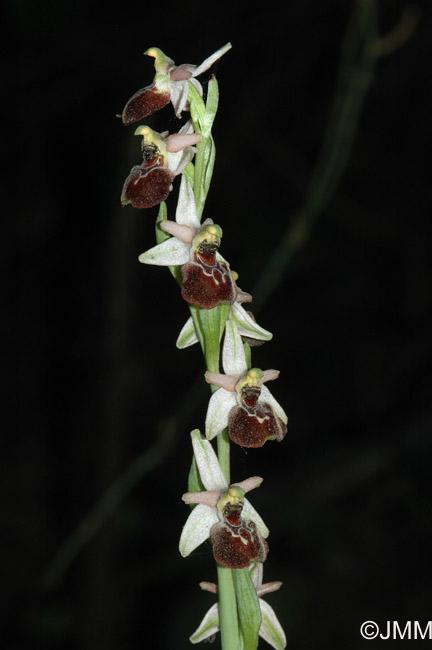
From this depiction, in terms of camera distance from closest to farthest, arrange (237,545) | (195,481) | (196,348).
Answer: (237,545)
(195,481)
(196,348)

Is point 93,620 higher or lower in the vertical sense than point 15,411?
lower

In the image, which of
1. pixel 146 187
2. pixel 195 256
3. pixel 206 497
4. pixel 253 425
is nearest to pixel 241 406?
pixel 253 425

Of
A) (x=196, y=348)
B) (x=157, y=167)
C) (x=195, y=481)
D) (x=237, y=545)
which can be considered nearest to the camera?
(x=237, y=545)

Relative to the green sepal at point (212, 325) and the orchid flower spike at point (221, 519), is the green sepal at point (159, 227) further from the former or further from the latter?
the orchid flower spike at point (221, 519)

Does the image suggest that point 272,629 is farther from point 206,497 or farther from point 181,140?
point 181,140

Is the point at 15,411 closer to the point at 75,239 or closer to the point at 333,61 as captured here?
the point at 75,239

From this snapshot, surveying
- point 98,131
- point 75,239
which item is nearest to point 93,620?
point 75,239
